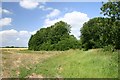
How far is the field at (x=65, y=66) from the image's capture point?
31.4 m

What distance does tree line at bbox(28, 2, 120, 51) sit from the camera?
3380 cm

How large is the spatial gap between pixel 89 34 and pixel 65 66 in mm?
19458

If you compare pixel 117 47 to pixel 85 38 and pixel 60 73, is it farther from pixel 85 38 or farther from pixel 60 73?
pixel 85 38

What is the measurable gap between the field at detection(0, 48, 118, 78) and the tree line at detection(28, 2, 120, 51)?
97.7 inches

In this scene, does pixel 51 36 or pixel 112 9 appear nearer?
pixel 112 9

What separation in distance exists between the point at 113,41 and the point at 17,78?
41.8ft

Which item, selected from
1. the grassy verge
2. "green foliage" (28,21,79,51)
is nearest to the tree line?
"green foliage" (28,21,79,51)

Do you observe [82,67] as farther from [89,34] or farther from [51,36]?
[51,36]

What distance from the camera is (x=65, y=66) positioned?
34.9 meters

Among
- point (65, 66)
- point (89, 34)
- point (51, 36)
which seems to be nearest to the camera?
point (65, 66)

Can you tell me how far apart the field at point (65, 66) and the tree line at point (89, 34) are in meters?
2.48

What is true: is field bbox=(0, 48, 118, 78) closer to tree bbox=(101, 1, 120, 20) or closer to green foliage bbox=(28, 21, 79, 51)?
tree bbox=(101, 1, 120, 20)

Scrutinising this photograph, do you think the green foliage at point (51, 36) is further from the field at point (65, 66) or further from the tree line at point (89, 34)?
the field at point (65, 66)

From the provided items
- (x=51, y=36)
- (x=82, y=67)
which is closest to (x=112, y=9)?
(x=82, y=67)
